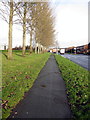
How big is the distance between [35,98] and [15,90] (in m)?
1.08

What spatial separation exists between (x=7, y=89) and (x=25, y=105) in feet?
5.46

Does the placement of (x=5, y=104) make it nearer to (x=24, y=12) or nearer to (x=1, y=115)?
(x=1, y=115)

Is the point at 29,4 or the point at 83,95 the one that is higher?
the point at 29,4

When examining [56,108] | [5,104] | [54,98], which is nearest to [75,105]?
[56,108]

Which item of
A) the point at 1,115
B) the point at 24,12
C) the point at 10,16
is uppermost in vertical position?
the point at 24,12

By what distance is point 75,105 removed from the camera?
3.94m

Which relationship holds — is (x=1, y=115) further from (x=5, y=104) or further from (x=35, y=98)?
(x=35, y=98)

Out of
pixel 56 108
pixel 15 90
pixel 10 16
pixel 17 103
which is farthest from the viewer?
pixel 10 16

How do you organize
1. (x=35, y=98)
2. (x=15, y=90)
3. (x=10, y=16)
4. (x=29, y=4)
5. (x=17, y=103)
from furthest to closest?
(x=29, y=4) < (x=10, y=16) < (x=15, y=90) < (x=35, y=98) < (x=17, y=103)

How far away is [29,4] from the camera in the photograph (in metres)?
18.6

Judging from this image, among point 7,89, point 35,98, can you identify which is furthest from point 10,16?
point 35,98

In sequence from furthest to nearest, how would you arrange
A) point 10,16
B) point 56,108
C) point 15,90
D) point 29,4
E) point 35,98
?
1. point 29,4
2. point 10,16
3. point 15,90
4. point 35,98
5. point 56,108

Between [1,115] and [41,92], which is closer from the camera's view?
[1,115]

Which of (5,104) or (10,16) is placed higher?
(10,16)
